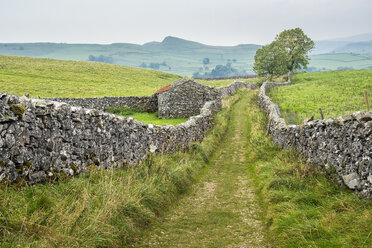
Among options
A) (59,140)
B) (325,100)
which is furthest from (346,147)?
(325,100)

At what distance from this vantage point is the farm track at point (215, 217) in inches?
244

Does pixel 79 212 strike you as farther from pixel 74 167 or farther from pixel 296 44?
pixel 296 44

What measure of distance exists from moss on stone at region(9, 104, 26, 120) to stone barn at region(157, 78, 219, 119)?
2361 centimetres

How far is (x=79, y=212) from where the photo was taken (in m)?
4.92

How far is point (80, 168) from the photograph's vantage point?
7.42 m

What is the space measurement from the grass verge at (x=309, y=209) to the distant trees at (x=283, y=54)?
61800mm

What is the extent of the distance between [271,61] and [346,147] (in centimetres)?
6426

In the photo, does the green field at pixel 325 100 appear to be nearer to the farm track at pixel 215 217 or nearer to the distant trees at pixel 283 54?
the farm track at pixel 215 217

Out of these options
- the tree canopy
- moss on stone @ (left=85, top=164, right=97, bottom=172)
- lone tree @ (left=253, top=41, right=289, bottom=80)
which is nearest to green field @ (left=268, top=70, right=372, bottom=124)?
moss on stone @ (left=85, top=164, right=97, bottom=172)

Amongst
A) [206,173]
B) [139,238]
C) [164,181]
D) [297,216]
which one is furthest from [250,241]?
[206,173]

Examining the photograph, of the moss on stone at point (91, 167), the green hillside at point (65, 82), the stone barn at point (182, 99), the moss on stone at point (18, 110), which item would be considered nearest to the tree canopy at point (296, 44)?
the green hillside at point (65, 82)

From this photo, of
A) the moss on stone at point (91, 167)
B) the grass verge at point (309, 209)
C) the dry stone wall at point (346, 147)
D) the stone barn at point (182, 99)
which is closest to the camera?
the grass verge at point (309, 209)

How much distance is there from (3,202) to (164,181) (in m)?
4.65

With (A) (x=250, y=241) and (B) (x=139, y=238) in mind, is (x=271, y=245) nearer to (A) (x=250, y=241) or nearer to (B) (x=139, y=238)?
(A) (x=250, y=241)
